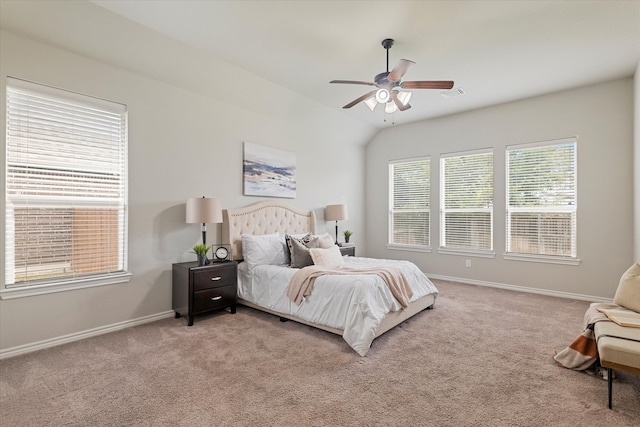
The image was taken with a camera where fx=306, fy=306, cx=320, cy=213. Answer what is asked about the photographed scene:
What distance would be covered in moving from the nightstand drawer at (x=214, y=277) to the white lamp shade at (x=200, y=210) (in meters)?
0.57

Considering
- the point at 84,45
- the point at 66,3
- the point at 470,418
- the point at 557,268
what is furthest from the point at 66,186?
the point at 557,268

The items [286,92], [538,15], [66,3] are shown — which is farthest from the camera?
[286,92]

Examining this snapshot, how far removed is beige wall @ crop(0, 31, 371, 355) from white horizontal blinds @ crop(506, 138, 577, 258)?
339 centimetres

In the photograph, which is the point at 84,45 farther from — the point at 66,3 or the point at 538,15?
the point at 538,15

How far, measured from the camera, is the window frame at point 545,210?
14.8 ft

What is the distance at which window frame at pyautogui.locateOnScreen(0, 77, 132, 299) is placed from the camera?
2.68 meters

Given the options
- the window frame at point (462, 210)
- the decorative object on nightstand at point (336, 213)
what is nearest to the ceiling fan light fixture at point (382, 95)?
the decorative object on nightstand at point (336, 213)

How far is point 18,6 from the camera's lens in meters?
2.47

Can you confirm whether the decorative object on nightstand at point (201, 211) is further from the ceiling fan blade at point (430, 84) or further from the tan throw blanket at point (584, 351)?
the tan throw blanket at point (584, 351)

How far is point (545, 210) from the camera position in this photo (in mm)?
4750


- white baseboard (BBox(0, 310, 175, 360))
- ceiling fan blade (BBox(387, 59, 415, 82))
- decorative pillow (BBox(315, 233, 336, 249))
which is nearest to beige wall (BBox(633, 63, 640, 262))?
ceiling fan blade (BBox(387, 59, 415, 82))

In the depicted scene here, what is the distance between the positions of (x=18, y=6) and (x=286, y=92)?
9.40 ft

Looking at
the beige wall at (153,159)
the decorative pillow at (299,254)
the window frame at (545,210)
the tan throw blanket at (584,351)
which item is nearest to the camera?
the tan throw blanket at (584,351)

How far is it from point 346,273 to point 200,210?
182 cm
